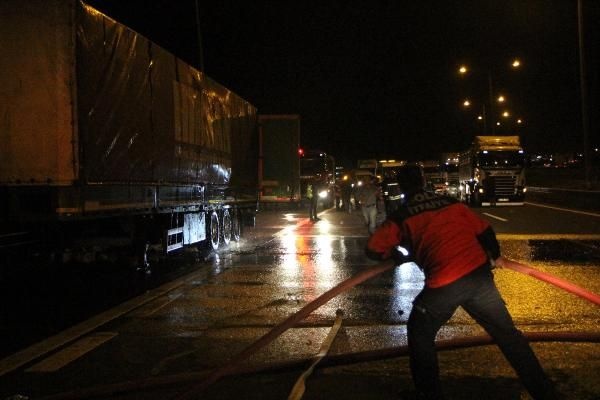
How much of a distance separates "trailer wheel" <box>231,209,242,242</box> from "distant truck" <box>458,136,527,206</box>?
60.1 feet

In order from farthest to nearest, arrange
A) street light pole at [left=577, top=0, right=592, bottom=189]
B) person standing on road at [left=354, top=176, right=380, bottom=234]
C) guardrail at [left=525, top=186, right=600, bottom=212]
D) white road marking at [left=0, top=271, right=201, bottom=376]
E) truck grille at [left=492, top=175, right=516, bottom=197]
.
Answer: truck grille at [left=492, top=175, right=516, bottom=197] < street light pole at [left=577, top=0, right=592, bottom=189] < guardrail at [left=525, top=186, right=600, bottom=212] < person standing on road at [left=354, top=176, right=380, bottom=234] < white road marking at [left=0, top=271, right=201, bottom=376]

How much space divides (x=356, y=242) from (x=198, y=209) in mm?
4566

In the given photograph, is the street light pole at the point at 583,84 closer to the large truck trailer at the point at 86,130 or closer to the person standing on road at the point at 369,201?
the person standing on road at the point at 369,201

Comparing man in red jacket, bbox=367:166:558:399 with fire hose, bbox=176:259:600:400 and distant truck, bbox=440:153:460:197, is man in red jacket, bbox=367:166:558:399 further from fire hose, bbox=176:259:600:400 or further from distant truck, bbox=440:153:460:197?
distant truck, bbox=440:153:460:197

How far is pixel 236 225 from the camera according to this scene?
18.2 metres

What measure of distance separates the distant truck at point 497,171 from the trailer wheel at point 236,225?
18.3 meters

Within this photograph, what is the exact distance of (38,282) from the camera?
1179cm

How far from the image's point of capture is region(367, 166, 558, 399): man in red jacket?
429 centimetres

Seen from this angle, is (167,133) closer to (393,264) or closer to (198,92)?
(198,92)

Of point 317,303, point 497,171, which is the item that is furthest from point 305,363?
point 497,171

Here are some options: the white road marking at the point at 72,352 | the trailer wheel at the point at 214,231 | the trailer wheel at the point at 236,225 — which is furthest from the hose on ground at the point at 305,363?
the trailer wheel at the point at 236,225

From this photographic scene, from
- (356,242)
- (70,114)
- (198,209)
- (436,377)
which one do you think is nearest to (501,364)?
(436,377)

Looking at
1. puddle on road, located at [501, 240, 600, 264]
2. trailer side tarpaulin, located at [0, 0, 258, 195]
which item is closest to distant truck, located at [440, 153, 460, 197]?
puddle on road, located at [501, 240, 600, 264]

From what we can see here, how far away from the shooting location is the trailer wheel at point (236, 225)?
17953mm
